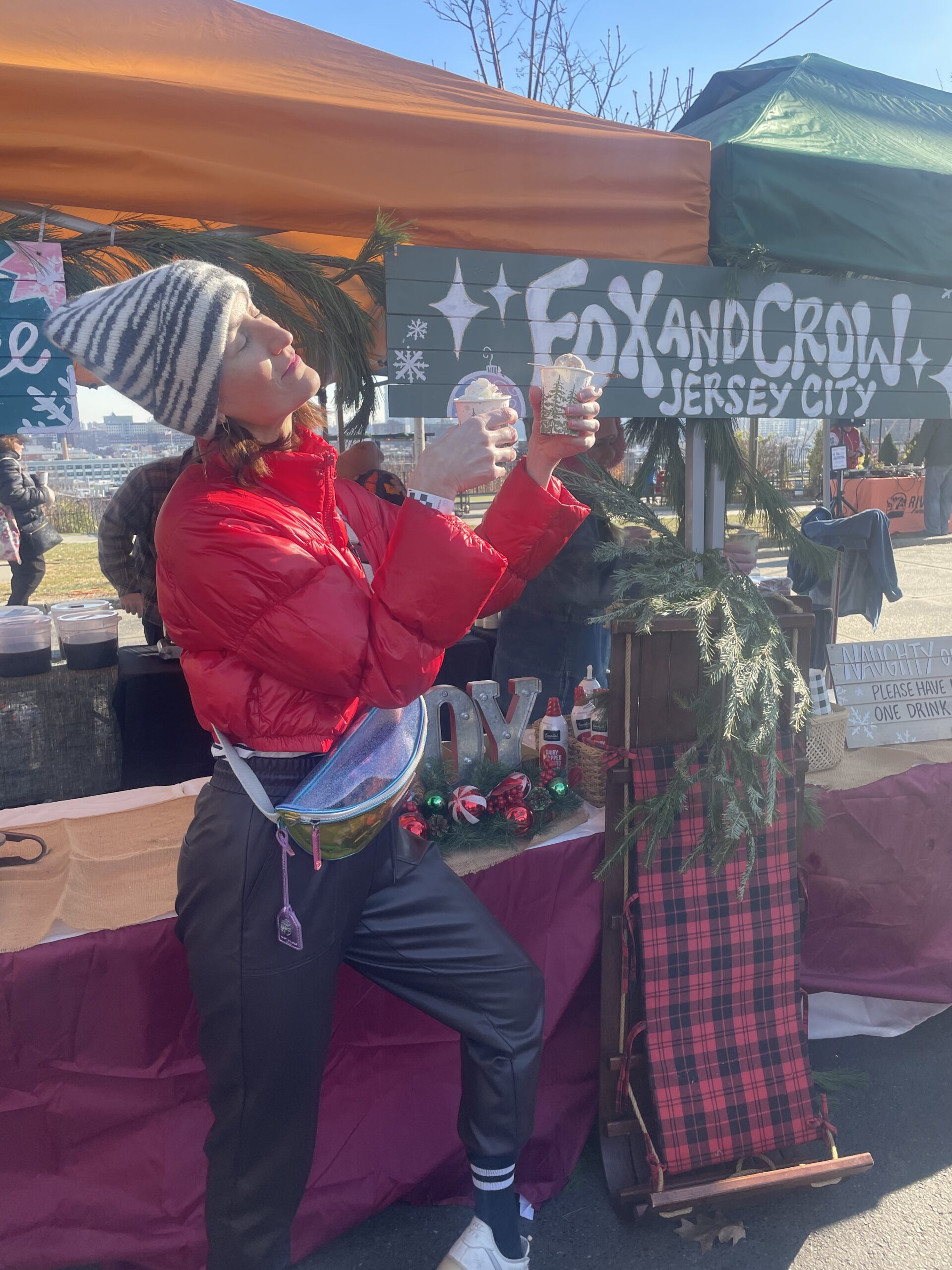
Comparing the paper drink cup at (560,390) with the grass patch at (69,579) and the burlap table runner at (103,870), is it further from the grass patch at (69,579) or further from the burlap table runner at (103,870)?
the grass patch at (69,579)

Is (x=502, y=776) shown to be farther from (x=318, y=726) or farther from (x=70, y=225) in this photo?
(x=70, y=225)

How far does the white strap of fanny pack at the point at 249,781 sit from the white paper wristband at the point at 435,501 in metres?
0.50

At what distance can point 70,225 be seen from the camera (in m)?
1.94

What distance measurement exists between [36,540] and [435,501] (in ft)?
23.2

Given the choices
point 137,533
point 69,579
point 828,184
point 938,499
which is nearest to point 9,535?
point 69,579

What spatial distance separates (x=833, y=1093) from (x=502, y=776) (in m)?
1.26

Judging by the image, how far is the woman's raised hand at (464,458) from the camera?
50.0 inches

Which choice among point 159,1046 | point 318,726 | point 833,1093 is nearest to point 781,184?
point 318,726

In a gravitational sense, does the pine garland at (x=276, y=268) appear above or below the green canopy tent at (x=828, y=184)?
below

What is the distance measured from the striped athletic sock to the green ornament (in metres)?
0.76

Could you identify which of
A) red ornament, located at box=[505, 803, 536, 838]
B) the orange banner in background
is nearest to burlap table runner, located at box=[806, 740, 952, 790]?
red ornament, located at box=[505, 803, 536, 838]

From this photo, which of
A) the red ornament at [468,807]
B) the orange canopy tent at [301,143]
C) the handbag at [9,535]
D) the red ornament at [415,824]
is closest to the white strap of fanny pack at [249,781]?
the red ornament at [415,824]

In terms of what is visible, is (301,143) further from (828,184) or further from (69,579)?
(69,579)

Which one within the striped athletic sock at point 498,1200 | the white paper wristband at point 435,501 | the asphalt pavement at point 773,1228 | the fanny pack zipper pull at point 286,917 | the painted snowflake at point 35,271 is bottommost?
the asphalt pavement at point 773,1228
